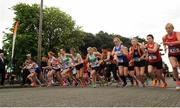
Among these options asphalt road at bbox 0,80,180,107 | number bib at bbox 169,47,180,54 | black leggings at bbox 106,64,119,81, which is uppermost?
number bib at bbox 169,47,180,54

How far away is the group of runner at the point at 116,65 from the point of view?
12487 millimetres

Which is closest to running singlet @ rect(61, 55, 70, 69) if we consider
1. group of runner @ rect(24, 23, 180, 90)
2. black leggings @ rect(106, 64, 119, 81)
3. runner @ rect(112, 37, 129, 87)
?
group of runner @ rect(24, 23, 180, 90)

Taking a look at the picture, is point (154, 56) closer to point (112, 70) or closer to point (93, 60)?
point (93, 60)

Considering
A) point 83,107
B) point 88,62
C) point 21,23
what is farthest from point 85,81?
point 21,23

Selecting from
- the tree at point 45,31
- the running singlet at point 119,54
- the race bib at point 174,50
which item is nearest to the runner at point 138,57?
the running singlet at point 119,54

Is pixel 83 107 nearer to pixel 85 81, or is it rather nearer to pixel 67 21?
pixel 85 81

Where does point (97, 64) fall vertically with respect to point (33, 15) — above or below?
below

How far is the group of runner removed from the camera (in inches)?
492

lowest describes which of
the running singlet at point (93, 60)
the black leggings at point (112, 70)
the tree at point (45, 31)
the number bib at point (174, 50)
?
the black leggings at point (112, 70)

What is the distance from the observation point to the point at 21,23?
61750 mm

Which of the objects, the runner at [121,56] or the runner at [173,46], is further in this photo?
the runner at [121,56]

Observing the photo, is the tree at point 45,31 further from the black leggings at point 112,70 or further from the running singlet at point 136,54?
the running singlet at point 136,54

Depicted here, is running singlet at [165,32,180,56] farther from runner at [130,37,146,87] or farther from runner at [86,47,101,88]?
runner at [86,47,101,88]

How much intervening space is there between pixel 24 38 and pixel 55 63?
38.7 metres
